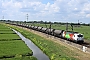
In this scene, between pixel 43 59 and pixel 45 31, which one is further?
pixel 45 31

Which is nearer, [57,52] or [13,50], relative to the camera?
[57,52]

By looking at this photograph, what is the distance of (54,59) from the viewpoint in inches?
1226

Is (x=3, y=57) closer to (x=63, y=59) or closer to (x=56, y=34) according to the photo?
(x=63, y=59)

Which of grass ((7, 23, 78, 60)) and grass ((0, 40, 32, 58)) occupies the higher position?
grass ((0, 40, 32, 58))

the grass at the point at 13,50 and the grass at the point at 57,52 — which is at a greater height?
the grass at the point at 13,50

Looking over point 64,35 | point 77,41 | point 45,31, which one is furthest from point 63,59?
point 45,31

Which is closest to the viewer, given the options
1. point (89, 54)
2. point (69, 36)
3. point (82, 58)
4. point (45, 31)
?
point (82, 58)

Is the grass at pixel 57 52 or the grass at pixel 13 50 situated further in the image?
the grass at pixel 13 50

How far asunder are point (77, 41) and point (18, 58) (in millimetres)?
22433

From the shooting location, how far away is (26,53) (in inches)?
1396

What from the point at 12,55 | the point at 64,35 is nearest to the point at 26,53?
the point at 12,55

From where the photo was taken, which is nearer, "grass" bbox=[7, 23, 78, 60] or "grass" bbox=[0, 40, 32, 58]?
"grass" bbox=[7, 23, 78, 60]

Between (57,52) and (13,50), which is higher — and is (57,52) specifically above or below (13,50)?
below

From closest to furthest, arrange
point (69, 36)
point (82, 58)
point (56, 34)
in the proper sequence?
point (82, 58) < point (69, 36) < point (56, 34)
